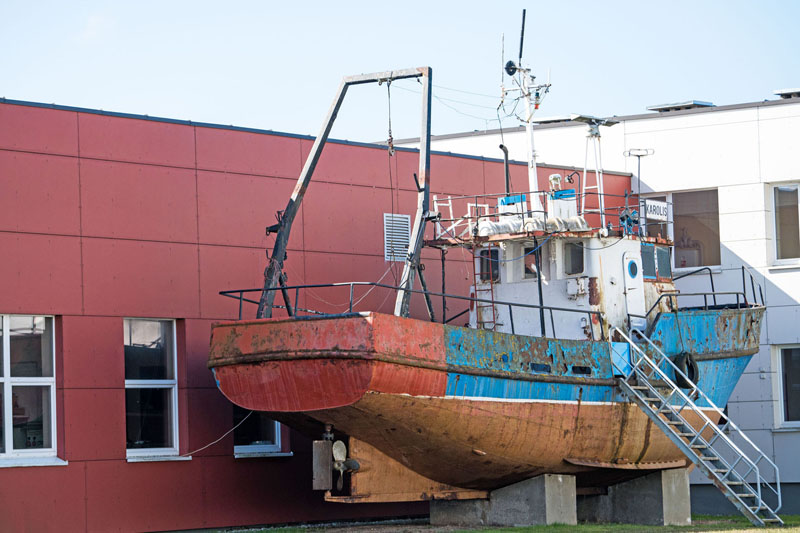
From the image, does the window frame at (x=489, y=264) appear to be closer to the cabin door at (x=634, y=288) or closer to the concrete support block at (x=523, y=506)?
the cabin door at (x=634, y=288)

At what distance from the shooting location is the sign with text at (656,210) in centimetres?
1889

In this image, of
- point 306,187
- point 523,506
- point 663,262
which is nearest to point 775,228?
point 663,262

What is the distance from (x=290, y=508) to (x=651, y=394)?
18.5 feet

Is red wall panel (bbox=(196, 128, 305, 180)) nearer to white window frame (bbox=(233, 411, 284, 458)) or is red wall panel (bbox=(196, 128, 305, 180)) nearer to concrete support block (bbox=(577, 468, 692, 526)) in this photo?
white window frame (bbox=(233, 411, 284, 458))

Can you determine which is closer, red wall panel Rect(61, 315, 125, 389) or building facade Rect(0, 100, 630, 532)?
building facade Rect(0, 100, 630, 532)

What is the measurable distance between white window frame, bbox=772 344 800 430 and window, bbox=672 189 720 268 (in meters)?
2.16

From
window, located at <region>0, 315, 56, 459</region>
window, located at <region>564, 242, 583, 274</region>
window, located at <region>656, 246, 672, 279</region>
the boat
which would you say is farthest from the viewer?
window, located at <region>656, 246, 672, 279</region>

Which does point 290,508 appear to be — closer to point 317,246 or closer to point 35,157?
point 317,246

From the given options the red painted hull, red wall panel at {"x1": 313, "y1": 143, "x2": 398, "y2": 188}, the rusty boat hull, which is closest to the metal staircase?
the rusty boat hull

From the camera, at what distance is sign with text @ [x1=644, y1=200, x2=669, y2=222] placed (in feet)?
62.0

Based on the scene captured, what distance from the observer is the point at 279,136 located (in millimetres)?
18234

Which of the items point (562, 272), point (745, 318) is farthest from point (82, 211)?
point (745, 318)

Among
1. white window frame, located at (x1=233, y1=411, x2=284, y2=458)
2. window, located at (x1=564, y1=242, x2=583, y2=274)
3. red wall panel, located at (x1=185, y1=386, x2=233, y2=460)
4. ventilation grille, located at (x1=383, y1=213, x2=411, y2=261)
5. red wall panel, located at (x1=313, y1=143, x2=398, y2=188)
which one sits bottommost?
white window frame, located at (x1=233, y1=411, x2=284, y2=458)

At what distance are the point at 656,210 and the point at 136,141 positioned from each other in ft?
27.9
